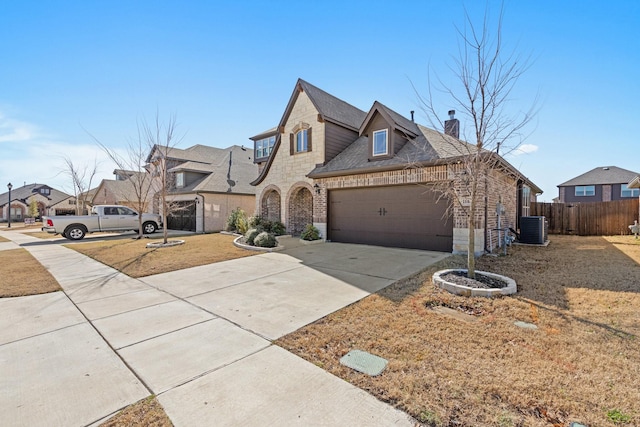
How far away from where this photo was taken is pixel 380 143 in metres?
11.7

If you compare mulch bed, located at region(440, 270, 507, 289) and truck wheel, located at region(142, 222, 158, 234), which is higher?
truck wheel, located at region(142, 222, 158, 234)

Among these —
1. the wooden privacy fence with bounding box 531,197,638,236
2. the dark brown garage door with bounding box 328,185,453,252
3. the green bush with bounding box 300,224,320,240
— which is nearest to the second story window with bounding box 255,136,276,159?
the dark brown garage door with bounding box 328,185,453,252

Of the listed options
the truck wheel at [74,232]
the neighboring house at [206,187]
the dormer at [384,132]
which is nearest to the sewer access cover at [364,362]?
the dormer at [384,132]

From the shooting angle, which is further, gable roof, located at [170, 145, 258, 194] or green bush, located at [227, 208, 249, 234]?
gable roof, located at [170, 145, 258, 194]

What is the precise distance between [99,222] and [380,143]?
16943 millimetres

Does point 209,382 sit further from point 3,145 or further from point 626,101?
point 3,145

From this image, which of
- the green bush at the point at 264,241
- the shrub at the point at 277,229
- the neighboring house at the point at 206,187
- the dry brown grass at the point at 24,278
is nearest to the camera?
the dry brown grass at the point at 24,278

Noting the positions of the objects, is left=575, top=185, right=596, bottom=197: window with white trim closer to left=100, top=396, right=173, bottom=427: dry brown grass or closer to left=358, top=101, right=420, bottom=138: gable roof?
left=358, top=101, right=420, bottom=138: gable roof

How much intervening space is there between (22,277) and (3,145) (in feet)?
64.7

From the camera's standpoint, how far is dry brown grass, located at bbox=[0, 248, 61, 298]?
19.6 feet

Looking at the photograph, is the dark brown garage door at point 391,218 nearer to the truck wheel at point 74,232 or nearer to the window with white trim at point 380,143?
the window with white trim at point 380,143

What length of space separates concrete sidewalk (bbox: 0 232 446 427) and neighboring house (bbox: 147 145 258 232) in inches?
520

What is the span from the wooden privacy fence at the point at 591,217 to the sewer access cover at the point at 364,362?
19.6 m

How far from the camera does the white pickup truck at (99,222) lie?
612 inches
